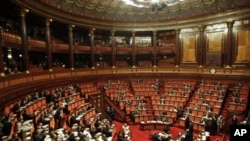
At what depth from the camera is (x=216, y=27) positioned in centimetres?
1468

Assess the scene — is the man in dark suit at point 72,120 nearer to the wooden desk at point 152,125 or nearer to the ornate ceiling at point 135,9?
the wooden desk at point 152,125

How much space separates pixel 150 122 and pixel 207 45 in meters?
7.65

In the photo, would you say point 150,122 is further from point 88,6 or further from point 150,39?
point 150,39

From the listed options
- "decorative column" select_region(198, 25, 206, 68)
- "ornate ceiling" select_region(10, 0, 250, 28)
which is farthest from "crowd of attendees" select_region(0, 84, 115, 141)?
"decorative column" select_region(198, 25, 206, 68)

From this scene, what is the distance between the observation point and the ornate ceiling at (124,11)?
13016 mm

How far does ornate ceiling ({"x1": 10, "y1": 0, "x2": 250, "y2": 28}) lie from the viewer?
42.7 ft

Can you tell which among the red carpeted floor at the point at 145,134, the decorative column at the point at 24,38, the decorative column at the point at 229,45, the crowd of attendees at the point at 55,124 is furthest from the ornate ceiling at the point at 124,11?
the red carpeted floor at the point at 145,134

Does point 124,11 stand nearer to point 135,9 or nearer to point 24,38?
point 135,9

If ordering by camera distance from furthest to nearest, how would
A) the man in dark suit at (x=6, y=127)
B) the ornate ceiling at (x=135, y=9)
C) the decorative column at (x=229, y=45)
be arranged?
the ornate ceiling at (x=135, y=9)
the decorative column at (x=229, y=45)
the man in dark suit at (x=6, y=127)

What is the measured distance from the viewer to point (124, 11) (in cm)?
1691

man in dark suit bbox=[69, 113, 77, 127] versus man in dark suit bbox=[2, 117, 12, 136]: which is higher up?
man in dark suit bbox=[2, 117, 12, 136]

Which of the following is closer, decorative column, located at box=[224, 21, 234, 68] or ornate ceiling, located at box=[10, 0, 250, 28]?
ornate ceiling, located at box=[10, 0, 250, 28]

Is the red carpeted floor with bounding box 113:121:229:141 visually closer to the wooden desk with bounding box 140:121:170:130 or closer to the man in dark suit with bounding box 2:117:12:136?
the wooden desk with bounding box 140:121:170:130

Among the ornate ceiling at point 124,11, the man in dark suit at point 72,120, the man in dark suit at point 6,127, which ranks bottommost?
the man in dark suit at point 72,120
